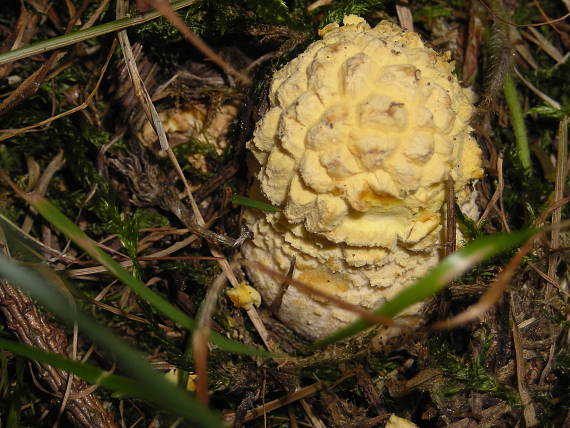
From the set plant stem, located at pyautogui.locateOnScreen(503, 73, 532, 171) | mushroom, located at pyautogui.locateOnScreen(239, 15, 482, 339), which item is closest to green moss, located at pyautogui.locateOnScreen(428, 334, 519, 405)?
mushroom, located at pyautogui.locateOnScreen(239, 15, 482, 339)

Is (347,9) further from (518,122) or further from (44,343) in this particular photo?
(44,343)

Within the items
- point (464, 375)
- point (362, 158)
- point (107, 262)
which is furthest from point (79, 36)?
point (464, 375)

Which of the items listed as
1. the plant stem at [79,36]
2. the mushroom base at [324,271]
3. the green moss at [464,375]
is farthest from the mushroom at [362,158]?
the plant stem at [79,36]

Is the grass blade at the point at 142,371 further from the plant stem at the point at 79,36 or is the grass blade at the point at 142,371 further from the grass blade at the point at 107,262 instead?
the plant stem at the point at 79,36

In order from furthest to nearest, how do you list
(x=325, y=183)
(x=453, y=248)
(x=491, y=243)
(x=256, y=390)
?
(x=256, y=390)
(x=453, y=248)
(x=325, y=183)
(x=491, y=243)

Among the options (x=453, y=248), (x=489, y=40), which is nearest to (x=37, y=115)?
(x=453, y=248)

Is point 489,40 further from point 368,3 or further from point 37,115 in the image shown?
point 37,115
